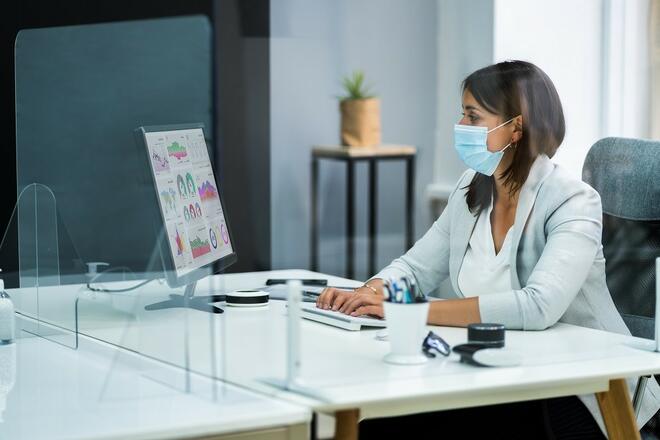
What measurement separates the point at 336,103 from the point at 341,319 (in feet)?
4.05

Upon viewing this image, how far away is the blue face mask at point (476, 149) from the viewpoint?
178 centimetres

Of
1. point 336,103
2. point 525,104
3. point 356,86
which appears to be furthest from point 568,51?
point 356,86

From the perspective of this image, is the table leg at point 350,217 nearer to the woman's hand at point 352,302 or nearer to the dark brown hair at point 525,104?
the woman's hand at point 352,302

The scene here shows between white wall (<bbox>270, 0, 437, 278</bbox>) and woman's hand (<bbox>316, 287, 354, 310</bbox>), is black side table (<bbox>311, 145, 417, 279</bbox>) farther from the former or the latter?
woman's hand (<bbox>316, 287, 354, 310</bbox>)

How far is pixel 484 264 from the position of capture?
73.5 inches

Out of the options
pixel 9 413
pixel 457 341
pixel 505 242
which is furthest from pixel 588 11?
pixel 9 413

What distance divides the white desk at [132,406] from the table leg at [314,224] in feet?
2.98

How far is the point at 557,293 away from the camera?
5.89 ft

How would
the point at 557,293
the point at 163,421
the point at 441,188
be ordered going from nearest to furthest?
the point at 163,421 → the point at 557,293 → the point at 441,188

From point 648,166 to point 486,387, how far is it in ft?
2.09

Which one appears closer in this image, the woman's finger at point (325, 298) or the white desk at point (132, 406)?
the white desk at point (132, 406)

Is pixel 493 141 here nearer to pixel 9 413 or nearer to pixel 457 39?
pixel 457 39

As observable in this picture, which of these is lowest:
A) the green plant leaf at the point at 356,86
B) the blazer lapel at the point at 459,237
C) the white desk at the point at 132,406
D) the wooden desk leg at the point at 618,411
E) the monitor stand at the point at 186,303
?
the wooden desk leg at the point at 618,411

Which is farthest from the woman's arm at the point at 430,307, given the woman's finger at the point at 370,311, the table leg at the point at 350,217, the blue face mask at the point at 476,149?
the table leg at the point at 350,217
